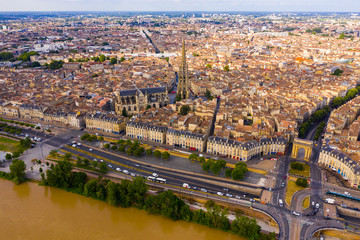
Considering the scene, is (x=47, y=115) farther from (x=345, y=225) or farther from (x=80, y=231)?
(x=345, y=225)

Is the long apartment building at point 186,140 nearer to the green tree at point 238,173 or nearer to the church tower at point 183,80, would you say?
the green tree at point 238,173

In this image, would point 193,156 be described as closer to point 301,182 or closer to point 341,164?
point 301,182

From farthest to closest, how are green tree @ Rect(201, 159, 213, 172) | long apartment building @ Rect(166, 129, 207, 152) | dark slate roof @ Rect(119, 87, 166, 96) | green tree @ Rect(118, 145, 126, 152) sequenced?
dark slate roof @ Rect(119, 87, 166, 96) < long apartment building @ Rect(166, 129, 207, 152) < green tree @ Rect(118, 145, 126, 152) < green tree @ Rect(201, 159, 213, 172)

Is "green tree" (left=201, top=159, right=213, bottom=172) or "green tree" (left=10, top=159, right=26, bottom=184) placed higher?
"green tree" (left=201, top=159, right=213, bottom=172)

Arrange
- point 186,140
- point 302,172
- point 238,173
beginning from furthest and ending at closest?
point 186,140, point 302,172, point 238,173

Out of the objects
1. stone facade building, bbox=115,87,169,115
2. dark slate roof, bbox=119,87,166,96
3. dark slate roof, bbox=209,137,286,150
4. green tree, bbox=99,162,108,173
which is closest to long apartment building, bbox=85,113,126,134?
stone facade building, bbox=115,87,169,115

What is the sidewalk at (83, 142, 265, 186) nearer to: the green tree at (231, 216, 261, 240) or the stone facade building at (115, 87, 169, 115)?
the green tree at (231, 216, 261, 240)

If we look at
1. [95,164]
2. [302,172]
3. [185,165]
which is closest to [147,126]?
[185,165]
